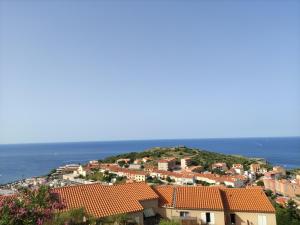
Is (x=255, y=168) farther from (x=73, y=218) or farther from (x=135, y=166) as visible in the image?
(x=73, y=218)

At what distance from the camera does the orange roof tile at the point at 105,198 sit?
1891cm

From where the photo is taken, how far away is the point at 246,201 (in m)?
22.5

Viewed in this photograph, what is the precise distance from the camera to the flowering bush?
902 cm

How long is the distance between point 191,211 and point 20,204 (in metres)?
14.2

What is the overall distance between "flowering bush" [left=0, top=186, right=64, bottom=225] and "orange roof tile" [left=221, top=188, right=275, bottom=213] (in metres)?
14.7

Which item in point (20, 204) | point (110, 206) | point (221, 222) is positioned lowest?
point (221, 222)

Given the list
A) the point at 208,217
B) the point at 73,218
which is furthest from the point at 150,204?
the point at 73,218

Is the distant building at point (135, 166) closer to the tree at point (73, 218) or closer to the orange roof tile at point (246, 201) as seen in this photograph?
the orange roof tile at point (246, 201)

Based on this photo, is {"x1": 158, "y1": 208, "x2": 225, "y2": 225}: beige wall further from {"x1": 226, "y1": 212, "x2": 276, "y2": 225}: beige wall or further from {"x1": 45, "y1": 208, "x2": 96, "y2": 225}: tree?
{"x1": 45, "y1": 208, "x2": 96, "y2": 225}: tree

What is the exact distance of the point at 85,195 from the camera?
20344mm

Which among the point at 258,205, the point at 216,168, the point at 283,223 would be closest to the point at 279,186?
the point at 216,168

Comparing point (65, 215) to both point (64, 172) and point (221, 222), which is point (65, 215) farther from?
point (64, 172)

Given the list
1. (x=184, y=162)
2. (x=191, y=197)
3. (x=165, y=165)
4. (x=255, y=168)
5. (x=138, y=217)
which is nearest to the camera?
(x=138, y=217)

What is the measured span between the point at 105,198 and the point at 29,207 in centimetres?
1112
